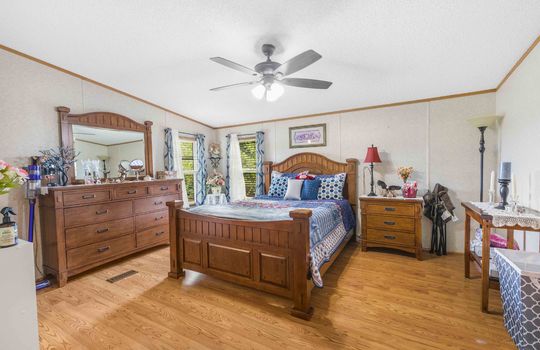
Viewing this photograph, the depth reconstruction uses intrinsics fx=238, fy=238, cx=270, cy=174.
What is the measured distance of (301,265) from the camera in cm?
201

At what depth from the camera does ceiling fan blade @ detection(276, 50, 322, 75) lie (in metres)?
1.84

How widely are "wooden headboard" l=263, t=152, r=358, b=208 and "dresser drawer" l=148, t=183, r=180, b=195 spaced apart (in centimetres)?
169

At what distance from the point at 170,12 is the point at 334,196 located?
10.1ft

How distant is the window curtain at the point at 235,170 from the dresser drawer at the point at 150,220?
1.65m

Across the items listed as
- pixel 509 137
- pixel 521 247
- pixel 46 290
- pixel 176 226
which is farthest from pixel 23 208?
pixel 509 137

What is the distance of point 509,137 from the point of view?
2725mm

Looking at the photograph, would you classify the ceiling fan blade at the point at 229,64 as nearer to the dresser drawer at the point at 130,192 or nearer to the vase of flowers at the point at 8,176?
the vase of flowers at the point at 8,176

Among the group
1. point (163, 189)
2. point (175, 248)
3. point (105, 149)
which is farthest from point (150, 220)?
point (105, 149)

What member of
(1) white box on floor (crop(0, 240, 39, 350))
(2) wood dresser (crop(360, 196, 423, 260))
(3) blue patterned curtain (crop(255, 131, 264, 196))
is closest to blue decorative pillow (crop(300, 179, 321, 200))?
(2) wood dresser (crop(360, 196, 423, 260))

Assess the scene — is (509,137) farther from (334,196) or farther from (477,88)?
(334,196)

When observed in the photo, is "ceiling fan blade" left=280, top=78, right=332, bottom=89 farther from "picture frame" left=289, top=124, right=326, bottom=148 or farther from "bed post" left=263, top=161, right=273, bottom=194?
"bed post" left=263, top=161, right=273, bottom=194

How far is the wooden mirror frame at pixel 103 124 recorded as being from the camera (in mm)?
3033

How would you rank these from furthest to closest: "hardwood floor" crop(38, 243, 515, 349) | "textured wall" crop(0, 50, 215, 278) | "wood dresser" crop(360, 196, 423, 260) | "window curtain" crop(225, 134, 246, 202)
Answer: "window curtain" crop(225, 134, 246, 202)
"wood dresser" crop(360, 196, 423, 260)
"textured wall" crop(0, 50, 215, 278)
"hardwood floor" crop(38, 243, 515, 349)

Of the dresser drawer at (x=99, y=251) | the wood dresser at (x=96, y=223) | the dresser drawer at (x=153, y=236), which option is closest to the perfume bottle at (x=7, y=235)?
the wood dresser at (x=96, y=223)
